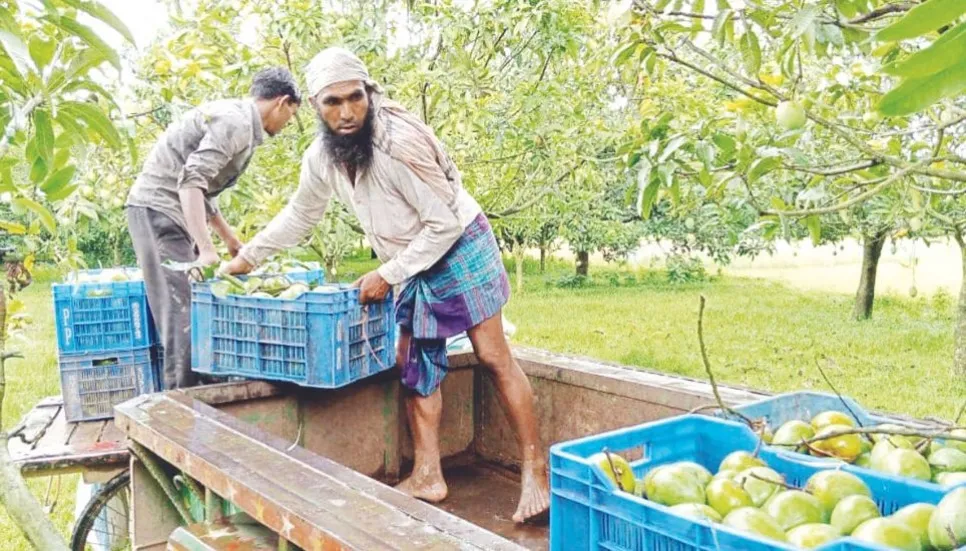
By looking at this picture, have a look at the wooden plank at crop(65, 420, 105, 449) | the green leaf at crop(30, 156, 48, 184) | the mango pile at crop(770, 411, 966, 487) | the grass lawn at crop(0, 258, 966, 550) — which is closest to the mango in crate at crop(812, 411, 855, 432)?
the mango pile at crop(770, 411, 966, 487)

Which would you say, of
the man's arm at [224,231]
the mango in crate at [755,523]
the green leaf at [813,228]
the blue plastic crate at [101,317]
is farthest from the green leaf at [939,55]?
the man's arm at [224,231]

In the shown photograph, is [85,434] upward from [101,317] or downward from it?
downward

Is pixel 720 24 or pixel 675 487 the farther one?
pixel 720 24

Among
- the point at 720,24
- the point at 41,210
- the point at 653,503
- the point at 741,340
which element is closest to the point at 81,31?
the point at 41,210

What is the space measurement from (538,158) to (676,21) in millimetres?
3380

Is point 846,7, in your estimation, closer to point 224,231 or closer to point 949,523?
point 949,523

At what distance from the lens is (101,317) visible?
12.8 ft

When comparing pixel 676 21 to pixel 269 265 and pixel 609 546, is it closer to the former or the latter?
pixel 609 546

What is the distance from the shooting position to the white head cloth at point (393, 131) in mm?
3217

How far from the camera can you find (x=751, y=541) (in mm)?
1331

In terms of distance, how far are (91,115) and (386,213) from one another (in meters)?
2.08

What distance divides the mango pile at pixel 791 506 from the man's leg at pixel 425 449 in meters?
1.86

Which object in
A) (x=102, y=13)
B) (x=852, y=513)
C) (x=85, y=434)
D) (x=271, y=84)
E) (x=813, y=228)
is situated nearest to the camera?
(x=102, y=13)

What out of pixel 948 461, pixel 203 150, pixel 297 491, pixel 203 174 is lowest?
pixel 297 491
